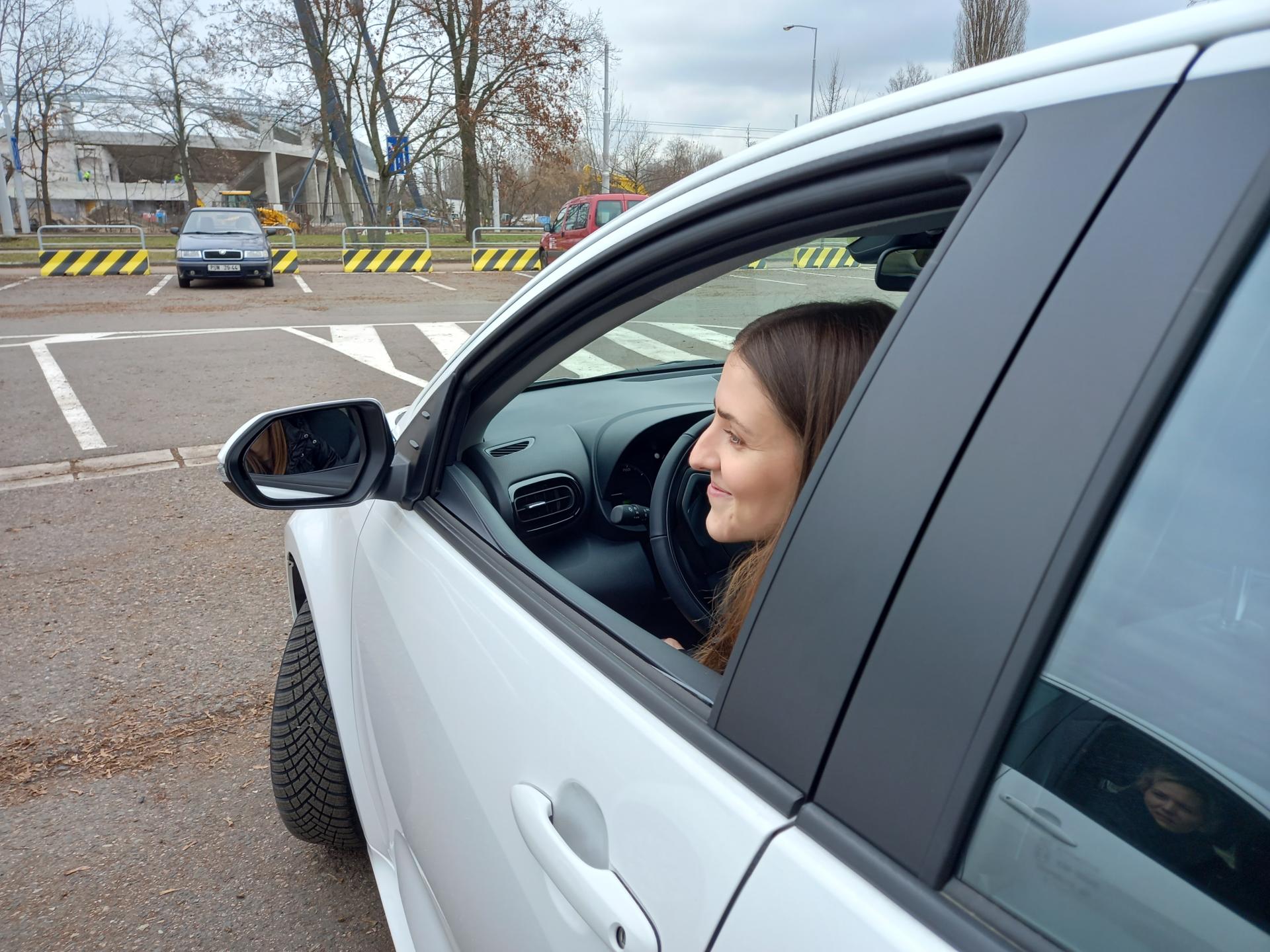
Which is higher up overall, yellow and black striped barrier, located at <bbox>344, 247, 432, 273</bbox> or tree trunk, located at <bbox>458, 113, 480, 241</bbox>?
tree trunk, located at <bbox>458, 113, 480, 241</bbox>

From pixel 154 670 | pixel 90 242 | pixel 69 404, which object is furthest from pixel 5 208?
pixel 154 670

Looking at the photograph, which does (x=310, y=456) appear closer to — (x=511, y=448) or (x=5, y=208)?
(x=511, y=448)

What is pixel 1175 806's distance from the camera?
0.63 m

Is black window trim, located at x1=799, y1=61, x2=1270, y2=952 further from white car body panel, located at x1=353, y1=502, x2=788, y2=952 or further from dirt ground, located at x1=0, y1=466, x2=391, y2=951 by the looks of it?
dirt ground, located at x1=0, y1=466, x2=391, y2=951

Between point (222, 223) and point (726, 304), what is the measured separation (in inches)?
718

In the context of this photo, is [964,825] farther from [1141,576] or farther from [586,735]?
[586,735]

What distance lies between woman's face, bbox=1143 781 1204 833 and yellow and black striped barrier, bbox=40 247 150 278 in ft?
73.6

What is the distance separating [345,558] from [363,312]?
1269cm

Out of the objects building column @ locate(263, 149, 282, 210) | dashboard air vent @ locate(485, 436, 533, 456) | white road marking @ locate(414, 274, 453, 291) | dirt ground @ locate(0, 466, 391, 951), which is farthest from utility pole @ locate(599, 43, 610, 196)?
building column @ locate(263, 149, 282, 210)

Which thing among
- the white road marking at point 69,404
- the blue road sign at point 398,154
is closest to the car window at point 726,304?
the white road marking at point 69,404

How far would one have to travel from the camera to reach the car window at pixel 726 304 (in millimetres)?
1560

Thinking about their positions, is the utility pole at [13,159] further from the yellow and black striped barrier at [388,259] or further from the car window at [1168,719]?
the car window at [1168,719]

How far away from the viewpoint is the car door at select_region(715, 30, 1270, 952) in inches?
24.1

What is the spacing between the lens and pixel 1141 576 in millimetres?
650
